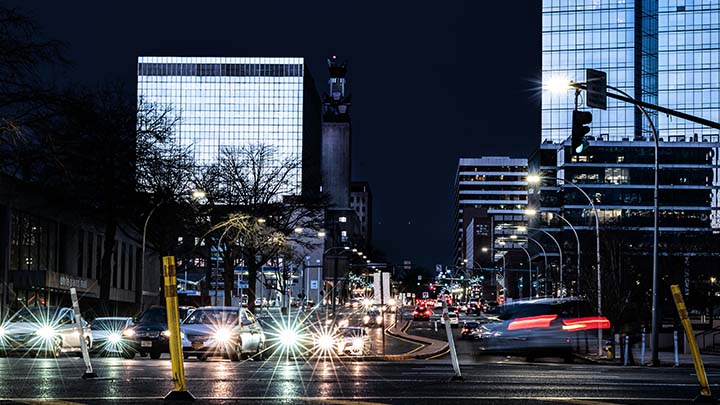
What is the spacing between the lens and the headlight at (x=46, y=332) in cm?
3288

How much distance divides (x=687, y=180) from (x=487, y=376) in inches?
5410

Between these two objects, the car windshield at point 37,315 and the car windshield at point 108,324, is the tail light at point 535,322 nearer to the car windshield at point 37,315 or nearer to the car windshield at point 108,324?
the car windshield at point 108,324

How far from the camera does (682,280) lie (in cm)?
8788

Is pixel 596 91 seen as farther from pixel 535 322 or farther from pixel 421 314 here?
pixel 421 314

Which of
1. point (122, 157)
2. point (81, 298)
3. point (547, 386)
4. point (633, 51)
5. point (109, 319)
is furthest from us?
point (633, 51)

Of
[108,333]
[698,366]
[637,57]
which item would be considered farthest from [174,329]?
[637,57]

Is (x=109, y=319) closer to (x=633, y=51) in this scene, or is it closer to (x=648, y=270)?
(x=648, y=270)

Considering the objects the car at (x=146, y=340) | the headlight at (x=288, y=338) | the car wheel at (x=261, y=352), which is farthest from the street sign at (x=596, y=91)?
the car at (x=146, y=340)

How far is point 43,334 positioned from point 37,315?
296 cm

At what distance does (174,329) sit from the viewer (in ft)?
34.5

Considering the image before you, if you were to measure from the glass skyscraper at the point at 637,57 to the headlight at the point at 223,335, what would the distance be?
432 ft

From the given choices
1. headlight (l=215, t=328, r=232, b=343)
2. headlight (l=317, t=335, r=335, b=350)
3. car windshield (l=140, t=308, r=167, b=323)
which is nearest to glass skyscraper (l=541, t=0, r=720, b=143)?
headlight (l=317, t=335, r=335, b=350)

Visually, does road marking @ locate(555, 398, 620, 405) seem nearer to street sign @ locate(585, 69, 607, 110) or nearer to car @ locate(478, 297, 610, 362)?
street sign @ locate(585, 69, 607, 110)

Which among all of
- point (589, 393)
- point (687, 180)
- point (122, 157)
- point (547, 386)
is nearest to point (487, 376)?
point (547, 386)
